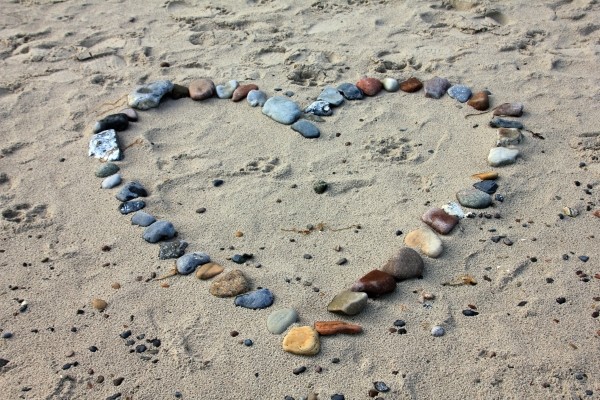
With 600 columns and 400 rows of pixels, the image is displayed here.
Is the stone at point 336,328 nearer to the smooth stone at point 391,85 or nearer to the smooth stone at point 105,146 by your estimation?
the smooth stone at point 105,146

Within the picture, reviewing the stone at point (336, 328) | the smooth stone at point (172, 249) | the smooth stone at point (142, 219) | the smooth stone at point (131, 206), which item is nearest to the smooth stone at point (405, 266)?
the stone at point (336, 328)

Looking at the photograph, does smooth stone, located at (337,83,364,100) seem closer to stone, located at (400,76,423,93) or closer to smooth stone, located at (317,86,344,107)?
smooth stone, located at (317,86,344,107)

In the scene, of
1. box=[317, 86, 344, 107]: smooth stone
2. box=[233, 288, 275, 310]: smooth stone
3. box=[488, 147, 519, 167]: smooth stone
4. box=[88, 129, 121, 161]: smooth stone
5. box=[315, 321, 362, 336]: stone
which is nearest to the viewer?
box=[315, 321, 362, 336]: stone

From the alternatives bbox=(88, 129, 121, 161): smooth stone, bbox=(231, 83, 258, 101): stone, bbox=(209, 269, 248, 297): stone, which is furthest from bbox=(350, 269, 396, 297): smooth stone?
bbox=(231, 83, 258, 101): stone

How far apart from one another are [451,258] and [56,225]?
1795 millimetres

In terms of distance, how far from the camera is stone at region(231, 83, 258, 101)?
416cm

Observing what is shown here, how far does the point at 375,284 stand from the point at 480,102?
5.48 ft

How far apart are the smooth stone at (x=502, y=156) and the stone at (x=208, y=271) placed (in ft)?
4.93

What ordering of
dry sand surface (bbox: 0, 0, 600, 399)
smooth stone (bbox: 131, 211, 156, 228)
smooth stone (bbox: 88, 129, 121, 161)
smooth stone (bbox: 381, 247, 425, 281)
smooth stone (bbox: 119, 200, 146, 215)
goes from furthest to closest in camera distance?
smooth stone (bbox: 88, 129, 121, 161)
smooth stone (bbox: 119, 200, 146, 215)
smooth stone (bbox: 131, 211, 156, 228)
smooth stone (bbox: 381, 247, 425, 281)
dry sand surface (bbox: 0, 0, 600, 399)

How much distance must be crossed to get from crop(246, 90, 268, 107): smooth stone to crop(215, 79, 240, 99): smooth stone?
0.41 feet

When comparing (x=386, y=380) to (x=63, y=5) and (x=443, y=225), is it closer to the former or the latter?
(x=443, y=225)

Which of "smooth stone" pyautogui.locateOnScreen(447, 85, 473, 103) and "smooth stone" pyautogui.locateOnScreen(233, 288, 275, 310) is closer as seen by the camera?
"smooth stone" pyautogui.locateOnScreen(233, 288, 275, 310)

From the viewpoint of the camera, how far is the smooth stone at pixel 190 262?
2.93 m

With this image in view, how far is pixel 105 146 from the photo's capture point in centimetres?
379
